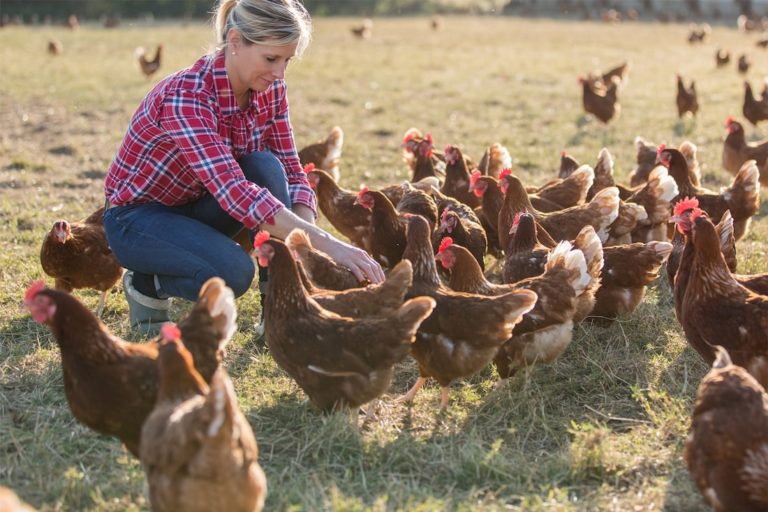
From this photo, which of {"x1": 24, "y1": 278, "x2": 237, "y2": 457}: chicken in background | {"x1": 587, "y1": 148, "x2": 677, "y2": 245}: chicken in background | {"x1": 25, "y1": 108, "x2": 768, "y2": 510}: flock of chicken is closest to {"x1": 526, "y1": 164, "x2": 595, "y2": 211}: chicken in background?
{"x1": 25, "y1": 108, "x2": 768, "y2": 510}: flock of chicken

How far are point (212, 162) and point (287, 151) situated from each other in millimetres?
824

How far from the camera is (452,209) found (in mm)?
5254

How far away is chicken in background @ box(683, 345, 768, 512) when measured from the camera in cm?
276

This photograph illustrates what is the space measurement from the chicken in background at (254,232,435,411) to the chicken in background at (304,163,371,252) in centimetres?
195

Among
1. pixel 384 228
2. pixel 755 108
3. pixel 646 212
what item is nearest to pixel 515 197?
pixel 384 228

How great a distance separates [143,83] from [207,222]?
10434 millimetres

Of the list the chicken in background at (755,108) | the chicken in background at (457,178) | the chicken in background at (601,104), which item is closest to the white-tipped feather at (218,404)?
the chicken in background at (457,178)

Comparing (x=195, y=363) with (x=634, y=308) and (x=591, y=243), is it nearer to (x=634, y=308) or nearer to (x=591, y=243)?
(x=591, y=243)

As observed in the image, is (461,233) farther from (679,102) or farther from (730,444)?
(679,102)

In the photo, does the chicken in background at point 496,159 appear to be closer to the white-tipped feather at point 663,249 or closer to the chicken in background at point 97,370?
the white-tipped feather at point 663,249

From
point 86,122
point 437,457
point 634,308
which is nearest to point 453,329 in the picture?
point 437,457

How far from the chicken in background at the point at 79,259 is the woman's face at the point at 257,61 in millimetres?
1439

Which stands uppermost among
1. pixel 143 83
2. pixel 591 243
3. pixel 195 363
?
pixel 591 243

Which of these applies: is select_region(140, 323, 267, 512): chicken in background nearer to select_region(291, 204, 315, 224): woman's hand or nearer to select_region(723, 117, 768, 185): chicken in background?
select_region(291, 204, 315, 224): woman's hand
